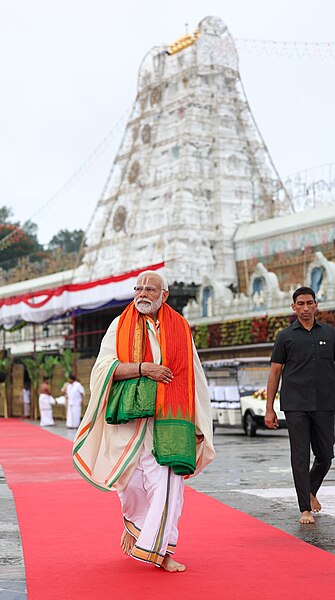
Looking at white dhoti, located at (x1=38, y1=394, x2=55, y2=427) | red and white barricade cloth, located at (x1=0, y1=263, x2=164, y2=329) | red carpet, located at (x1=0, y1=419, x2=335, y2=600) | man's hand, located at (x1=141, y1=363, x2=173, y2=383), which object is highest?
red and white barricade cloth, located at (x1=0, y1=263, x2=164, y2=329)

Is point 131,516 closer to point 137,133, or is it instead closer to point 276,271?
point 276,271

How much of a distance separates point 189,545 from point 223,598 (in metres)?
1.71

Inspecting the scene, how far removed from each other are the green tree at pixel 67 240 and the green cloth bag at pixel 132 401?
9391cm

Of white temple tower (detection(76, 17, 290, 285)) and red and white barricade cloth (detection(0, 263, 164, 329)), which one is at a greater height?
white temple tower (detection(76, 17, 290, 285))

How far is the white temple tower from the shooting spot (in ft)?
143

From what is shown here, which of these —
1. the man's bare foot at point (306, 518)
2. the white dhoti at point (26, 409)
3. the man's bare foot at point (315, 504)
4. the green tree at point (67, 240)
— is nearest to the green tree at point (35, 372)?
the white dhoti at point (26, 409)

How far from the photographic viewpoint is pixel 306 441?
7766 mm

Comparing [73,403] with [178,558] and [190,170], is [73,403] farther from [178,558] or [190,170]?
[178,558]

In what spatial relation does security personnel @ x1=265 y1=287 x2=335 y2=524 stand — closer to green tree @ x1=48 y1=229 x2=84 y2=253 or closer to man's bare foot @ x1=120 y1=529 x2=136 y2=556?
man's bare foot @ x1=120 y1=529 x2=136 y2=556

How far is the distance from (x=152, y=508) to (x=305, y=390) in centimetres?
231

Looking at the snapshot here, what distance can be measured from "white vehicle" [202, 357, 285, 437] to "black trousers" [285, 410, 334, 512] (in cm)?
1446

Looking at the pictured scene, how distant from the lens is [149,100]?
49.1 meters

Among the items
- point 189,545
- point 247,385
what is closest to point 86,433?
point 189,545

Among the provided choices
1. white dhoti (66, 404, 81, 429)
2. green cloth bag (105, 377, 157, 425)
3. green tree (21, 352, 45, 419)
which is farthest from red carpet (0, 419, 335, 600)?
green tree (21, 352, 45, 419)
